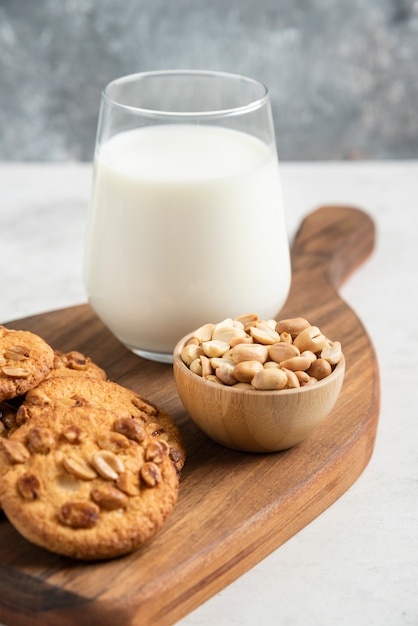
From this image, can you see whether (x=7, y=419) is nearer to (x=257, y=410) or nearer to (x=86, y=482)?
(x=86, y=482)

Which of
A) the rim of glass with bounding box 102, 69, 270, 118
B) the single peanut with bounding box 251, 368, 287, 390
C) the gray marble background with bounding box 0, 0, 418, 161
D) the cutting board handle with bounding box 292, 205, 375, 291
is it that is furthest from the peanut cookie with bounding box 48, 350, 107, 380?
the gray marble background with bounding box 0, 0, 418, 161

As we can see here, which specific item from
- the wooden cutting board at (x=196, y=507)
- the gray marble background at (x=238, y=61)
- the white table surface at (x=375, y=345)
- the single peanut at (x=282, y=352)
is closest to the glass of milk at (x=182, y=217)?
the wooden cutting board at (x=196, y=507)

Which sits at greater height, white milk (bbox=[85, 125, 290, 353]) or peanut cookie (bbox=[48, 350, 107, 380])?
white milk (bbox=[85, 125, 290, 353])

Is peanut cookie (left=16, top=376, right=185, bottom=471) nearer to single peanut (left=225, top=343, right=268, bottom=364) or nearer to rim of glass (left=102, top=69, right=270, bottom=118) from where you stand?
single peanut (left=225, top=343, right=268, bottom=364)

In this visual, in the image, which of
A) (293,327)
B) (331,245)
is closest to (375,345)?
(331,245)

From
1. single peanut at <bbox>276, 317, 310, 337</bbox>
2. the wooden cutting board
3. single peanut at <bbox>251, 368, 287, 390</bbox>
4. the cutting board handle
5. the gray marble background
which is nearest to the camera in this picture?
the wooden cutting board

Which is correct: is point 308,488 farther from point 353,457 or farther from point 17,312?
point 17,312
